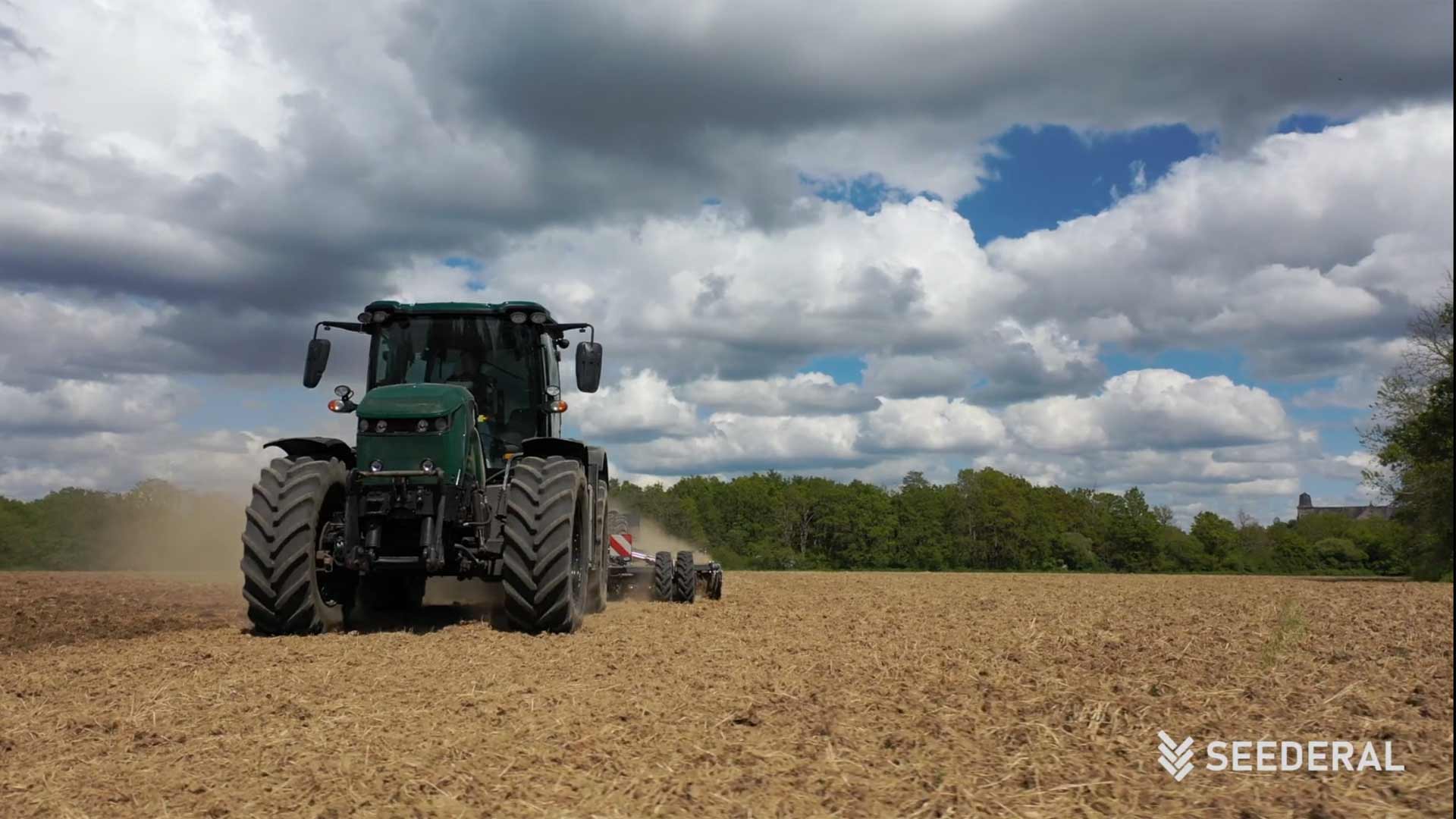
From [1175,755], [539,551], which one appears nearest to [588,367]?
[539,551]

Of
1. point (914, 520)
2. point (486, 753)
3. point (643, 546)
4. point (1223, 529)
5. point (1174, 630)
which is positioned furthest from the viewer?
point (914, 520)

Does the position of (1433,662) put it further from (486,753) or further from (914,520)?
(914,520)

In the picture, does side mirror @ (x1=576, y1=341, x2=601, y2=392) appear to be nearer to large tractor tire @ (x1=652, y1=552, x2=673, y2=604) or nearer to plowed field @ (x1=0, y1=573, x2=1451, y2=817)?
plowed field @ (x1=0, y1=573, x2=1451, y2=817)

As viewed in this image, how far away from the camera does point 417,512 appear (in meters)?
9.81

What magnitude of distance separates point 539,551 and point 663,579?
240 inches

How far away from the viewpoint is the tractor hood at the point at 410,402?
396 inches

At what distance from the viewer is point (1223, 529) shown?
84.4 m

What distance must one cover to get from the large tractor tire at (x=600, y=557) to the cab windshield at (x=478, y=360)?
5.02 ft

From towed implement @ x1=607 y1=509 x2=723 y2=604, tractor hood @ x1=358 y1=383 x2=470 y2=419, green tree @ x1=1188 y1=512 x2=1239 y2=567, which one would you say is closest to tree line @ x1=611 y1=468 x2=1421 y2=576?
green tree @ x1=1188 y1=512 x2=1239 y2=567

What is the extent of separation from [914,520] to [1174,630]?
81.2 m

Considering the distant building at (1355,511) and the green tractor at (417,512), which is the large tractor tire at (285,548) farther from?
the distant building at (1355,511)

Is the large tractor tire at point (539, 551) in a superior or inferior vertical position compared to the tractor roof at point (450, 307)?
inferior

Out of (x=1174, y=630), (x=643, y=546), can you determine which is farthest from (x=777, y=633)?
(x=643, y=546)

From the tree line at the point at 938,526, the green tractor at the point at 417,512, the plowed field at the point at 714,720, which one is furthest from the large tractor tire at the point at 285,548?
the tree line at the point at 938,526
